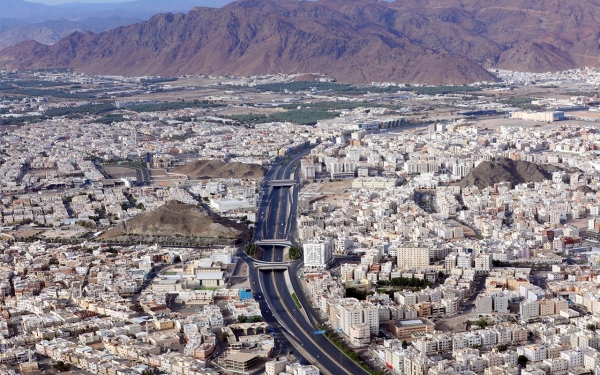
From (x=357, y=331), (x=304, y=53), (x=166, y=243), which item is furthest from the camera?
(x=304, y=53)

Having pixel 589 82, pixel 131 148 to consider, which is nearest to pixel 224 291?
pixel 131 148

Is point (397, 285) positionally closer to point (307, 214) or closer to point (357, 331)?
point (357, 331)

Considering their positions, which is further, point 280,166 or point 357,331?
point 280,166

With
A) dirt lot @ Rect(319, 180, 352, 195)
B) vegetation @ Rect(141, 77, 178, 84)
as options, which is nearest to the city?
dirt lot @ Rect(319, 180, 352, 195)

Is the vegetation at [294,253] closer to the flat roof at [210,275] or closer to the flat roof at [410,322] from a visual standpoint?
the flat roof at [210,275]

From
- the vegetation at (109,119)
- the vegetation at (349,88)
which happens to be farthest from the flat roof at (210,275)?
the vegetation at (349,88)

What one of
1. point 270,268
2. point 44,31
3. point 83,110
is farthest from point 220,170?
point 44,31

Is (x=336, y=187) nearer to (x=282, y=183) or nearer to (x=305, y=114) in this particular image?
(x=282, y=183)
